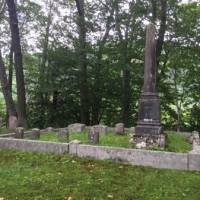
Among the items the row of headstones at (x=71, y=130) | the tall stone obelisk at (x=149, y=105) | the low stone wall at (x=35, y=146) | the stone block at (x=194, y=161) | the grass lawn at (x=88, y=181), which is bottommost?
the grass lawn at (x=88, y=181)

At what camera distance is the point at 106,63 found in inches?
786

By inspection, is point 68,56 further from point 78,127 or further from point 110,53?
point 78,127

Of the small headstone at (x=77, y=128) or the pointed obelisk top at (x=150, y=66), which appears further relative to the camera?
the small headstone at (x=77, y=128)

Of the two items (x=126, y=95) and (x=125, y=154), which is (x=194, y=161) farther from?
(x=126, y=95)

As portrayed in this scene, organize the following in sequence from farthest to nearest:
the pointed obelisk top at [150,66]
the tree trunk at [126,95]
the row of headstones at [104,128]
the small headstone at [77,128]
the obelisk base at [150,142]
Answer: the tree trunk at [126,95] < the small headstone at [77,128] < the row of headstones at [104,128] < the pointed obelisk top at [150,66] < the obelisk base at [150,142]

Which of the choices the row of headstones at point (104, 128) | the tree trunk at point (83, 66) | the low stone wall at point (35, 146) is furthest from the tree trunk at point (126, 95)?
the low stone wall at point (35, 146)

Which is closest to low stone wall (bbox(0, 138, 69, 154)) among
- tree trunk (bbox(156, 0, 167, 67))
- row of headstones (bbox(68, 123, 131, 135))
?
row of headstones (bbox(68, 123, 131, 135))

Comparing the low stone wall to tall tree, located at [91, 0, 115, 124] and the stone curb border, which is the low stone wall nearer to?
the stone curb border

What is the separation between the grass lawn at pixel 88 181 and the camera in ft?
20.4

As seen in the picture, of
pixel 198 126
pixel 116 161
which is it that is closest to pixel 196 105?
pixel 198 126

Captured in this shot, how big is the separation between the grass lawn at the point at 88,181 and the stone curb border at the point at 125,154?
0.78ft

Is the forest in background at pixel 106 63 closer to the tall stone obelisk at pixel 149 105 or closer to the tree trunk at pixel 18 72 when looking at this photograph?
the tree trunk at pixel 18 72

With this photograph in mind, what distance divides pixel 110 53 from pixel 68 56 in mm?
2343

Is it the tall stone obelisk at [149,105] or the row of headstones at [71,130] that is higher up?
the tall stone obelisk at [149,105]
